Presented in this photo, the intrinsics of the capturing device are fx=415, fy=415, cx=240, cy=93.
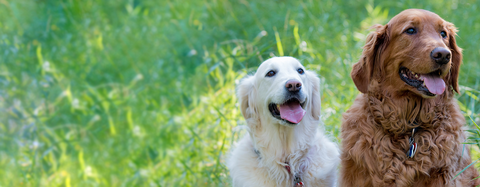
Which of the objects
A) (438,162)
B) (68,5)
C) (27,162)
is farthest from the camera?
(68,5)

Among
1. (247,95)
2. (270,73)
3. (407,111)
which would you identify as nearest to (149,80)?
(247,95)

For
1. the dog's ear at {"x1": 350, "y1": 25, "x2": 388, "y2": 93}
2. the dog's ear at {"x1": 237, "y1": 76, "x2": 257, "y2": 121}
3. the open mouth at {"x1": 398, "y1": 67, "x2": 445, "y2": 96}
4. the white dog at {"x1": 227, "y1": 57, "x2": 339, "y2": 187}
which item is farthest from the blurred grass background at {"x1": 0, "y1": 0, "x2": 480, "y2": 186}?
the open mouth at {"x1": 398, "y1": 67, "x2": 445, "y2": 96}

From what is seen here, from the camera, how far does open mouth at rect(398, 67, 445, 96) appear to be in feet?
9.37

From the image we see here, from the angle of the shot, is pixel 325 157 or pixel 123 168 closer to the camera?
pixel 325 157

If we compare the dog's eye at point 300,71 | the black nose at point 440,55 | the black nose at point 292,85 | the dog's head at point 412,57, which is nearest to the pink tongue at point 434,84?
the dog's head at point 412,57

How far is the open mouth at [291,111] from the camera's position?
354 centimetres

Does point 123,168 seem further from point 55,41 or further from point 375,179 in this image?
point 375,179

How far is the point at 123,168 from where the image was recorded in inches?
232

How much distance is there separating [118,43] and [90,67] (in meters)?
0.61

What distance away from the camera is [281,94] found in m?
3.50

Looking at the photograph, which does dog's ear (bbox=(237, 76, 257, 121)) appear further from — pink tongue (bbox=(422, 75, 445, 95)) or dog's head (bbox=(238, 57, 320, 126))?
pink tongue (bbox=(422, 75, 445, 95))

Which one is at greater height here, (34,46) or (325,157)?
(34,46)

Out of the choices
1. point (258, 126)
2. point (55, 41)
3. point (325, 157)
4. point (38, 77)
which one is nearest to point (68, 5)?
point (55, 41)

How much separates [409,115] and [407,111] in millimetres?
32
